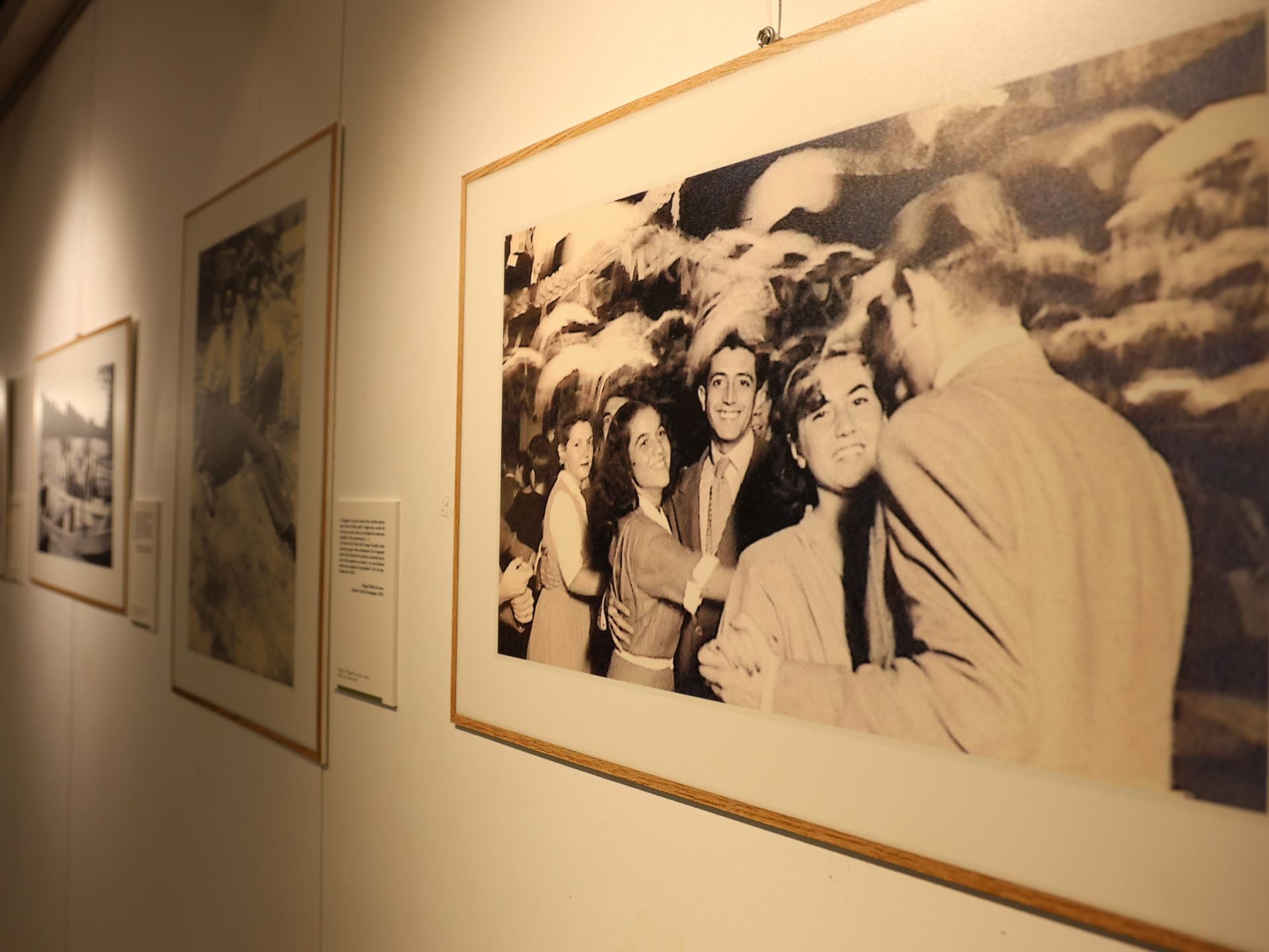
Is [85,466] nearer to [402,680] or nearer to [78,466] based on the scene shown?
[78,466]

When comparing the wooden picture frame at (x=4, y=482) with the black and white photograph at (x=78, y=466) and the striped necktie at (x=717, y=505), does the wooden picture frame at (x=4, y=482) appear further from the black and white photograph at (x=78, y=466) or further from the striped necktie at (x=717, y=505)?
the striped necktie at (x=717, y=505)

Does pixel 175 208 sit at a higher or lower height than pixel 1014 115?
higher

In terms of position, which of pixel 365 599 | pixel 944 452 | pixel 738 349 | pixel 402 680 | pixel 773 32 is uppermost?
A: pixel 773 32

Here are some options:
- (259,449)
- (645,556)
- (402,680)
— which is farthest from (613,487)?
(259,449)

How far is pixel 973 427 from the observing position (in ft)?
2.37

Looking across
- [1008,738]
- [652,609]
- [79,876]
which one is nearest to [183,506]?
[79,876]

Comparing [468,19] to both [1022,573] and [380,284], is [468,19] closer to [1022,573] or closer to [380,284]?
[380,284]

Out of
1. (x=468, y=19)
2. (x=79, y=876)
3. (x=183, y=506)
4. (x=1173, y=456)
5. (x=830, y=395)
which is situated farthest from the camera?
(x=79, y=876)

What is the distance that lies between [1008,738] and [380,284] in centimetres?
118

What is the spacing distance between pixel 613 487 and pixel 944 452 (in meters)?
0.41

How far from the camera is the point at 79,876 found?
2.56 m

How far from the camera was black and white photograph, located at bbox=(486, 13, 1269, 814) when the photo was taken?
0.61 meters

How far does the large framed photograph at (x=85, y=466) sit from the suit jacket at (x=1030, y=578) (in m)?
2.23

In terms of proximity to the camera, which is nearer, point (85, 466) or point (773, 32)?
point (773, 32)
